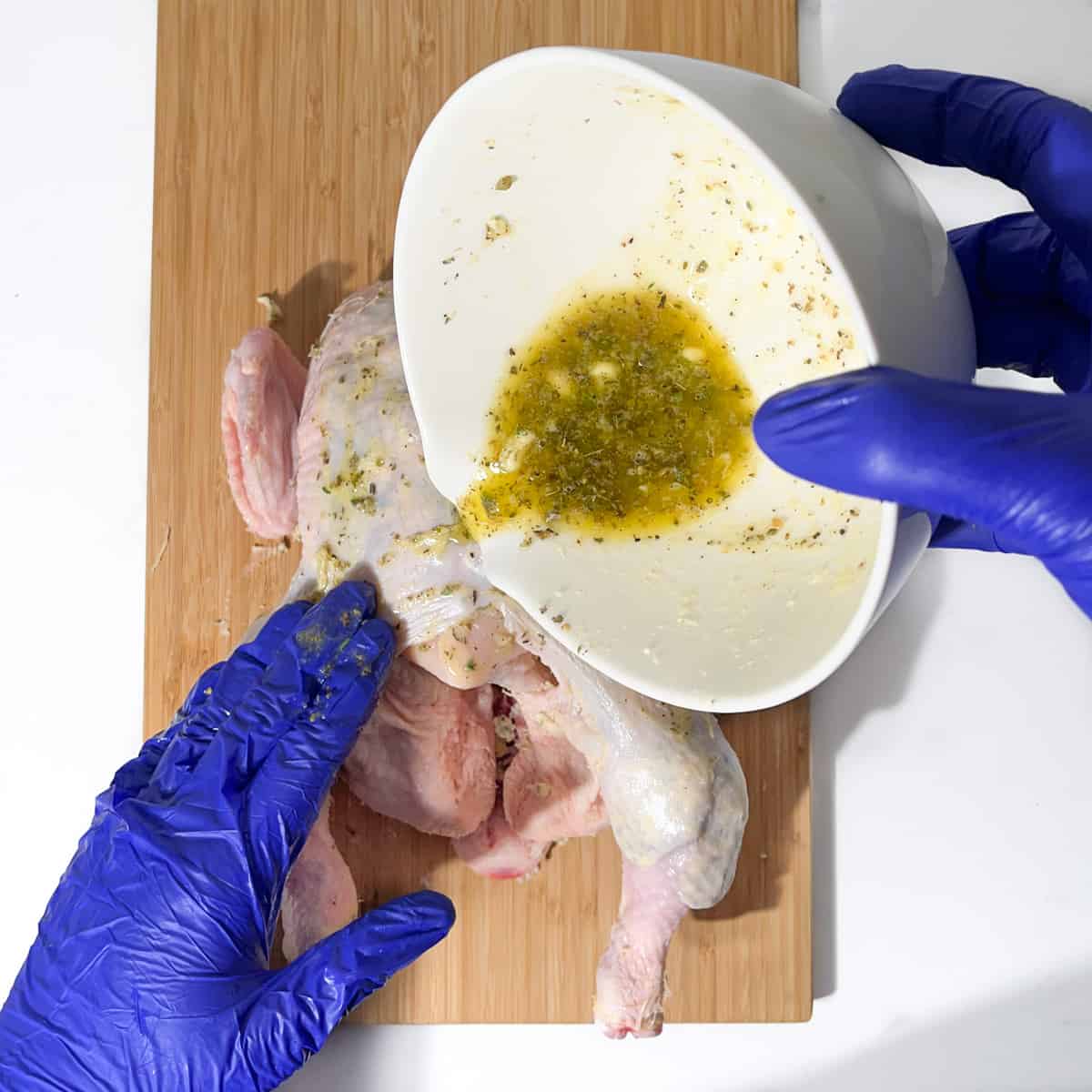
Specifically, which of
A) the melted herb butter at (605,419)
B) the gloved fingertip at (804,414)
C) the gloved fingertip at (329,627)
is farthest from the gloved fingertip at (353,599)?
the gloved fingertip at (804,414)

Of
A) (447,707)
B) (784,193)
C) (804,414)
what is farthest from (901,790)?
(784,193)

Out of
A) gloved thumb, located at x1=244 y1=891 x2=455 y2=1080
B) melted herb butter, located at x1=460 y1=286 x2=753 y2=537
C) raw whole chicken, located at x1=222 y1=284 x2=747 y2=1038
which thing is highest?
melted herb butter, located at x1=460 y1=286 x2=753 y2=537

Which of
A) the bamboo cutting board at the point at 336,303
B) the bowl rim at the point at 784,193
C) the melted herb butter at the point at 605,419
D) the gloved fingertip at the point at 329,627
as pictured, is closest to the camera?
the bowl rim at the point at 784,193

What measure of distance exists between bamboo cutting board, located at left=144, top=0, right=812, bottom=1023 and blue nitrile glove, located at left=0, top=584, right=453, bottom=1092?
0.27 m

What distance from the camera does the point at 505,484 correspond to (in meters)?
1.11

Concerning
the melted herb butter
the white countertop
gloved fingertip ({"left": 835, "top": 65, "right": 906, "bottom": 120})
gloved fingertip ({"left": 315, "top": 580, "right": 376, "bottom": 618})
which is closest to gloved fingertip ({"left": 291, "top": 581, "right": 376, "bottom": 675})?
gloved fingertip ({"left": 315, "top": 580, "right": 376, "bottom": 618})

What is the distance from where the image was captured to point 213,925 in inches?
45.2

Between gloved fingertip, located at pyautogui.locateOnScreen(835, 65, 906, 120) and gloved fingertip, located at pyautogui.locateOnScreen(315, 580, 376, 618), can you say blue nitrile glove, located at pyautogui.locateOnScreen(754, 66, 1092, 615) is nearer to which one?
gloved fingertip, located at pyautogui.locateOnScreen(835, 65, 906, 120)

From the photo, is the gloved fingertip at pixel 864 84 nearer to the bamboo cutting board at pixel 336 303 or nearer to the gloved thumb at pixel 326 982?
the bamboo cutting board at pixel 336 303

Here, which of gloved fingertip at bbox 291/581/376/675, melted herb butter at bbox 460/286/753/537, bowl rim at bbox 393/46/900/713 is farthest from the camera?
gloved fingertip at bbox 291/581/376/675

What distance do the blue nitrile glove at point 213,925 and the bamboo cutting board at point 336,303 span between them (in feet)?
0.89

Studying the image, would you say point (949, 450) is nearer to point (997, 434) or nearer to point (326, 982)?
point (997, 434)

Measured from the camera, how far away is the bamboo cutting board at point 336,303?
1442 millimetres

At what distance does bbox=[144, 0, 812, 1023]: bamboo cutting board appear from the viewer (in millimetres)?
1442
